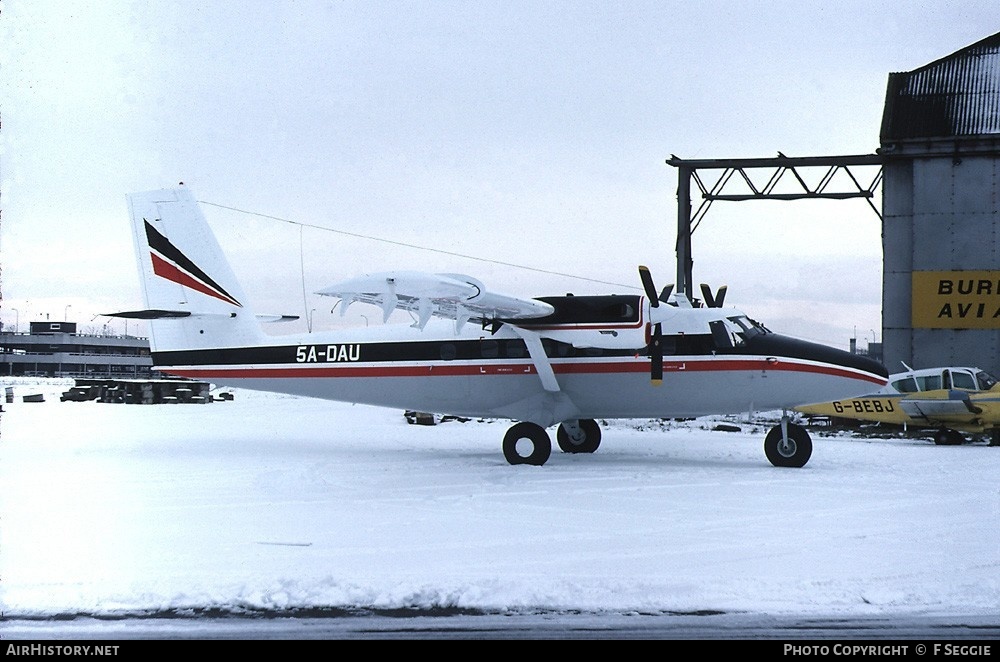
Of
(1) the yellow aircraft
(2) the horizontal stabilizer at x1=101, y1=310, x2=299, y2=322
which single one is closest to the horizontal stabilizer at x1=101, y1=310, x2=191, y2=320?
(2) the horizontal stabilizer at x1=101, y1=310, x2=299, y2=322

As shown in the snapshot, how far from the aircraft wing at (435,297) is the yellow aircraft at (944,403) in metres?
9.58

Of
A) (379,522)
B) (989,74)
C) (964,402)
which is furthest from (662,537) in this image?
(989,74)

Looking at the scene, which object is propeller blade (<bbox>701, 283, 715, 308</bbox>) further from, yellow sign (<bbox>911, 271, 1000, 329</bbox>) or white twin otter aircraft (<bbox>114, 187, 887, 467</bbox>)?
yellow sign (<bbox>911, 271, 1000, 329</bbox>)

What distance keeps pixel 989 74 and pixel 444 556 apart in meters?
26.3

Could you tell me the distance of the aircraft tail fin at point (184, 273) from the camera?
1780 cm

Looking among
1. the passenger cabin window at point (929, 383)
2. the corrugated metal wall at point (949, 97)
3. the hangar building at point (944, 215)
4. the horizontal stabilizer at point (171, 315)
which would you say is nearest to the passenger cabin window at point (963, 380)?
the passenger cabin window at point (929, 383)

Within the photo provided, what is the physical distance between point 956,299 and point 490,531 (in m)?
21.6

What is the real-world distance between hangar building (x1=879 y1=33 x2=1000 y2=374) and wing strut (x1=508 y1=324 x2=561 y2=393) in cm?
1486

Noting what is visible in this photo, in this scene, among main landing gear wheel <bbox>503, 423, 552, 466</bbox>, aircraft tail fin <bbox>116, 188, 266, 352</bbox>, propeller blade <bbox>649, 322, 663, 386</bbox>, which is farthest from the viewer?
aircraft tail fin <bbox>116, 188, 266, 352</bbox>

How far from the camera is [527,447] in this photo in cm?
1534

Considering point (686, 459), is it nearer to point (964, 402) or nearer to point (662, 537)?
point (662, 537)

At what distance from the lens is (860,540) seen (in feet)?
27.3

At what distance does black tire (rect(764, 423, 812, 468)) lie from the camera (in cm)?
1459

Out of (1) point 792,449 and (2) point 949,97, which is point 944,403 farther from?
(2) point 949,97
